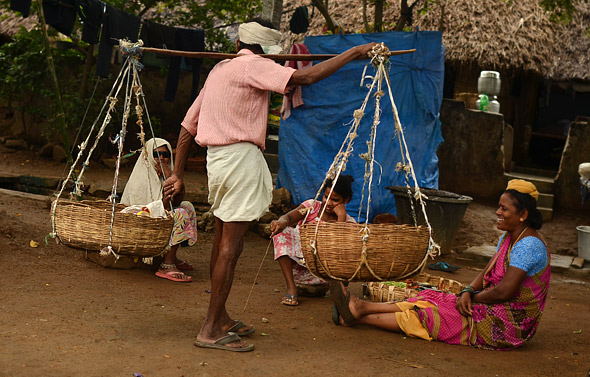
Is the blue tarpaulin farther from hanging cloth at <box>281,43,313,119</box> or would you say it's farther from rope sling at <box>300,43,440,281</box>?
rope sling at <box>300,43,440,281</box>

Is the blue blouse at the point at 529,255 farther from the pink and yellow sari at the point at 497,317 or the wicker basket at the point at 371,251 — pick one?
the wicker basket at the point at 371,251

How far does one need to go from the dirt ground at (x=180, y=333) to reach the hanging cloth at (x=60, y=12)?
2.14 metres

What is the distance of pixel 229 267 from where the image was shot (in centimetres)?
350

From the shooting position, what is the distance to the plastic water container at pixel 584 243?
765 cm

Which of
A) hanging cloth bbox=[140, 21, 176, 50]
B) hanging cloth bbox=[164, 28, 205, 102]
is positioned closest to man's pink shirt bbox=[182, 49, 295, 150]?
hanging cloth bbox=[140, 21, 176, 50]

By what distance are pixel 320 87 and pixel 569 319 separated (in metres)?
4.03

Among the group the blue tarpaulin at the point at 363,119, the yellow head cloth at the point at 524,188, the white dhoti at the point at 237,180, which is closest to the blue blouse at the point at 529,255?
the yellow head cloth at the point at 524,188

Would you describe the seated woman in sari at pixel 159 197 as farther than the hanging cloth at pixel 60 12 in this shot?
No

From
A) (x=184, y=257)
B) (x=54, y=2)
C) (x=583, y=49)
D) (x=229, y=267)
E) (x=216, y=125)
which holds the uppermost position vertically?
(x=583, y=49)

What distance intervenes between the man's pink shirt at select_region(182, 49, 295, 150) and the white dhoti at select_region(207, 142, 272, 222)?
6 cm

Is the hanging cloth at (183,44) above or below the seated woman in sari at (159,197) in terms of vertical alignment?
above

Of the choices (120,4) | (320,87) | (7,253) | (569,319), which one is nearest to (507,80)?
(320,87)

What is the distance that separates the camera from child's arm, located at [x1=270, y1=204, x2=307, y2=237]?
4062 millimetres

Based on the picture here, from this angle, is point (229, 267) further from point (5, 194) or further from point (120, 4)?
point (120, 4)
